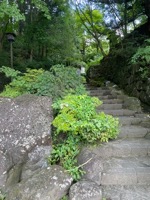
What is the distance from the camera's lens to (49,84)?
3.82m

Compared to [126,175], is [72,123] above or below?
above

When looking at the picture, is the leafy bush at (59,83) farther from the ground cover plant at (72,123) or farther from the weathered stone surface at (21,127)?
the weathered stone surface at (21,127)

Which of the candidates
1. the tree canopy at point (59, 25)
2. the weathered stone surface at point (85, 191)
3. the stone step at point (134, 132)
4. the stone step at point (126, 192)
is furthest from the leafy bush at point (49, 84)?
the tree canopy at point (59, 25)

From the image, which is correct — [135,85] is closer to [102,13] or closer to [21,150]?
[21,150]

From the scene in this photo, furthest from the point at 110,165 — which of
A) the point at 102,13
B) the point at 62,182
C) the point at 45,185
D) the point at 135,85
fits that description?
the point at 102,13

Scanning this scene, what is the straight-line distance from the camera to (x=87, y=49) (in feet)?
41.5

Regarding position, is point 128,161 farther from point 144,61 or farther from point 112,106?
point 144,61

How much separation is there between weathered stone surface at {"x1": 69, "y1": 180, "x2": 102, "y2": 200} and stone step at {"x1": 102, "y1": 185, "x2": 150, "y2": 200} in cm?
14

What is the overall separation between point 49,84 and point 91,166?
1.75 m

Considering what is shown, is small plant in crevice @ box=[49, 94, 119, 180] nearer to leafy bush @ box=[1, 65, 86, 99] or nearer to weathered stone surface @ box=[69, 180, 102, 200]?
weathered stone surface @ box=[69, 180, 102, 200]

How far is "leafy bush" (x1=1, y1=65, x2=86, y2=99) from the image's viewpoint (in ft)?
Answer: 12.4

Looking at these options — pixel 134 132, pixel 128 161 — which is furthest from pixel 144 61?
pixel 128 161

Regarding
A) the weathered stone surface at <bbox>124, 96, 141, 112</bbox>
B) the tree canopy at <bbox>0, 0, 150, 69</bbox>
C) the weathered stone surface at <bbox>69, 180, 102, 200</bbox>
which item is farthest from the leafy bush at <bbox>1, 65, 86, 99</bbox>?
the tree canopy at <bbox>0, 0, 150, 69</bbox>

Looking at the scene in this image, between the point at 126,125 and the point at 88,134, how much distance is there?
1.42 meters
